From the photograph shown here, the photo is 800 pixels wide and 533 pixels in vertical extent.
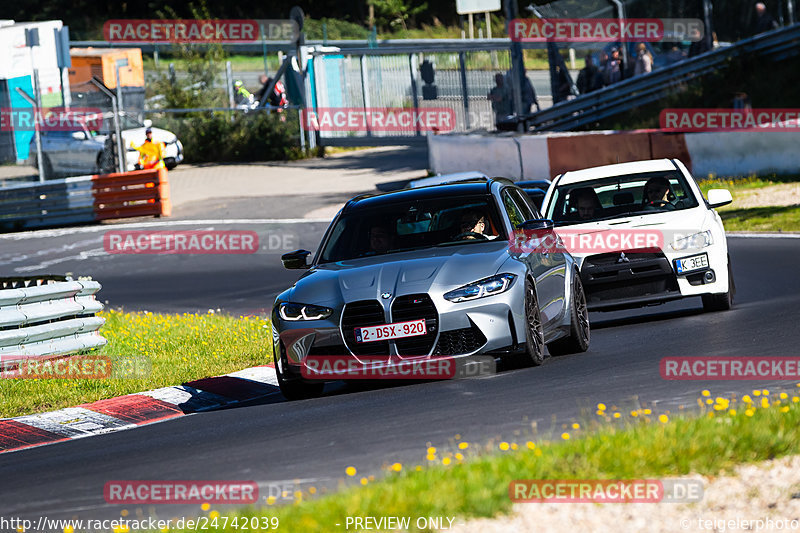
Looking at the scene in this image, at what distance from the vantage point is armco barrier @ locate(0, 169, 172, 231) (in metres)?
29.4

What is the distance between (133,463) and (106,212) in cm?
2256

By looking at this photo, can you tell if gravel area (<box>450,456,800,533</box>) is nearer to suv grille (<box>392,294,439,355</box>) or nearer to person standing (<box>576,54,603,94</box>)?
suv grille (<box>392,294,439,355</box>)

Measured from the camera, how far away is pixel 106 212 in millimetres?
29594

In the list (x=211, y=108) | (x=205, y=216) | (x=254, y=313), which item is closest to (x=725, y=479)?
(x=254, y=313)

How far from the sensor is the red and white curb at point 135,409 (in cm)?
978

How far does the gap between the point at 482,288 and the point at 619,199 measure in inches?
189

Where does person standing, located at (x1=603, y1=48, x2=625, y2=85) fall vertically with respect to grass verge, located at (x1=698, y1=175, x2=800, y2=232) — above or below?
above

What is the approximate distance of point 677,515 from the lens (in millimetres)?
5176

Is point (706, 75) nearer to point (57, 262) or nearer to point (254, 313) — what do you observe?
point (57, 262)

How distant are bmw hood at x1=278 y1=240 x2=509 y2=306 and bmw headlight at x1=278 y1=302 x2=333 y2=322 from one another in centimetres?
4

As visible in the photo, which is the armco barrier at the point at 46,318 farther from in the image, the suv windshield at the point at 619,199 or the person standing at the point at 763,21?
the person standing at the point at 763,21
